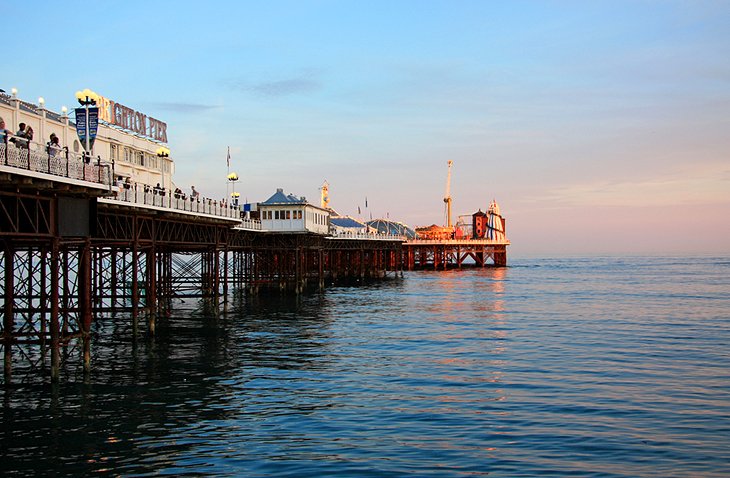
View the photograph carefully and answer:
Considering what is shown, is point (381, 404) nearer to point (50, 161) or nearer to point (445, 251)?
point (50, 161)

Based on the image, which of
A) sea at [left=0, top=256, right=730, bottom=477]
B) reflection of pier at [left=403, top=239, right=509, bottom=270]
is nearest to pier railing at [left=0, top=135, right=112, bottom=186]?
sea at [left=0, top=256, right=730, bottom=477]

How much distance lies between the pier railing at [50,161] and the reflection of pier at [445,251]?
5841 inches

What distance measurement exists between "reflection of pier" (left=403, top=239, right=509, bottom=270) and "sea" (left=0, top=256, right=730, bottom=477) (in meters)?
128

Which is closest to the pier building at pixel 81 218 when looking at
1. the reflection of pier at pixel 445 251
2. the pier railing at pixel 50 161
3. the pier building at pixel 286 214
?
the pier railing at pixel 50 161

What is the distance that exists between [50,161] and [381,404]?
14988 mm

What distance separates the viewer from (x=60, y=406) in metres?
26.5

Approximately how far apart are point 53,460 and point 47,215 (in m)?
12.2

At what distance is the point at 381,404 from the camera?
2709cm

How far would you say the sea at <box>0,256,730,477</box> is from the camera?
20.3m

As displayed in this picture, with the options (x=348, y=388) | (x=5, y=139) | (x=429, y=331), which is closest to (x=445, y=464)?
(x=348, y=388)

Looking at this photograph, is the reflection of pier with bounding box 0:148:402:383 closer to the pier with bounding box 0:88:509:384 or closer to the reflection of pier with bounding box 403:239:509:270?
the pier with bounding box 0:88:509:384

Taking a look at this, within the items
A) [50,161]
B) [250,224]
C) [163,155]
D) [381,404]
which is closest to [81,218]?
[50,161]

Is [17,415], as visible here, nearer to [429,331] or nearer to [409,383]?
[409,383]

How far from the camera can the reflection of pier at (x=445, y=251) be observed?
180500 millimetres
